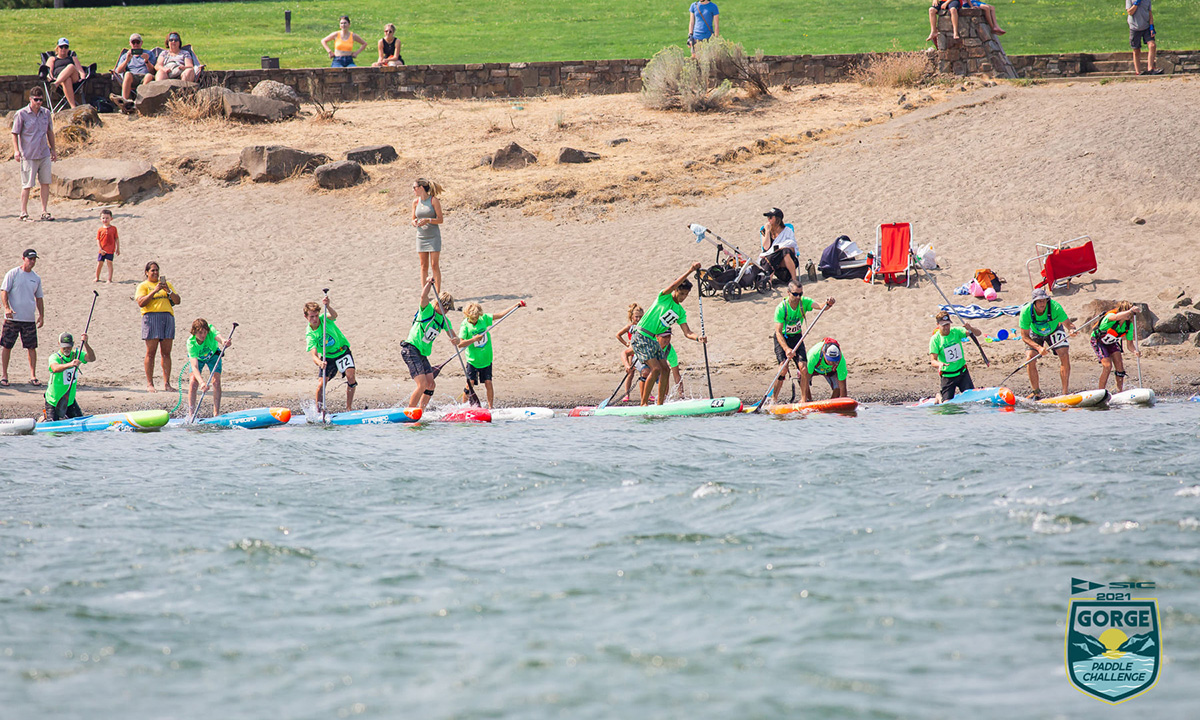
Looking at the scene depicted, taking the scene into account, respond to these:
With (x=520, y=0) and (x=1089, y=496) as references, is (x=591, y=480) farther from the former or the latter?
(x=520, y=0)

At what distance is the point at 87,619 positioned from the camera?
6.70 m

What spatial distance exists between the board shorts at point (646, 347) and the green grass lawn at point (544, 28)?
55.0 feet

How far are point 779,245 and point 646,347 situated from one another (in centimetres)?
461

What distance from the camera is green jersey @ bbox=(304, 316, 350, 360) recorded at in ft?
39.1

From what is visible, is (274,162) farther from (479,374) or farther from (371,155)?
(479,374)

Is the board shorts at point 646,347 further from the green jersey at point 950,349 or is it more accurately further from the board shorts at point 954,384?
the board shorts at point 954,384

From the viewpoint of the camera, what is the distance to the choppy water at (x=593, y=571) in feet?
18.7

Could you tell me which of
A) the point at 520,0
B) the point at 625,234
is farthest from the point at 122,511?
the point at 520,0

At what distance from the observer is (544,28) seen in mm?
32406

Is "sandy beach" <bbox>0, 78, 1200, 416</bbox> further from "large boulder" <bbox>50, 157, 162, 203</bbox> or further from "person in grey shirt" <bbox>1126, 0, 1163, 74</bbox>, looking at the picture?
"person in grey shirt" <bbox>1126, 0, 1163, 74</bbox>

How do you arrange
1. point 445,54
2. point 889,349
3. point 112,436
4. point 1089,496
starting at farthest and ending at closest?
1. point 445,54
2. point 889,349
3. point 112,436
4. point 1089,496

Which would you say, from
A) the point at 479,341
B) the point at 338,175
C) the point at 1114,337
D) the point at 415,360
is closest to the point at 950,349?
the point at 1114,337

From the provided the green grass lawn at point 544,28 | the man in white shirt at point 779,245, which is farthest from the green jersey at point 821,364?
the green grass lawn at point 544,28

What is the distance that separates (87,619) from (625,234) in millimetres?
12609
